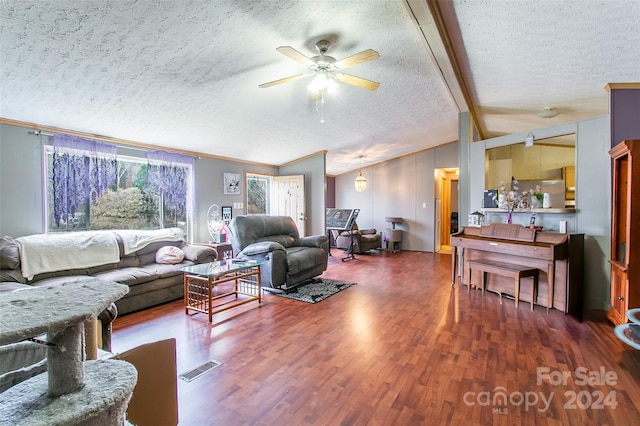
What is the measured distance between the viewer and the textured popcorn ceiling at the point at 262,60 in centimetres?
221

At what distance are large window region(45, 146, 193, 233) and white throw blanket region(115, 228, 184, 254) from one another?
52 centimetres

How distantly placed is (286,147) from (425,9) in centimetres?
392

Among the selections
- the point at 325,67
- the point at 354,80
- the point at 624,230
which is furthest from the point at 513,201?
the point at 325,67

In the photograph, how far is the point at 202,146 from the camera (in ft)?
16.8

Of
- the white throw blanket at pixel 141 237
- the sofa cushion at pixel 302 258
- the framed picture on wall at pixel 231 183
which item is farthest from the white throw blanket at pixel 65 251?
the framed picture on wall at pixel 231 183

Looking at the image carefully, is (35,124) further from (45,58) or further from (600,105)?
(600,105)

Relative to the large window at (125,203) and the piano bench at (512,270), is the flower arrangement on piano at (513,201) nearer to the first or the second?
the piano bench at (512,270)

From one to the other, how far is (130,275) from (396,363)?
2913 mm

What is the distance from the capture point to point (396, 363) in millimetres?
2291

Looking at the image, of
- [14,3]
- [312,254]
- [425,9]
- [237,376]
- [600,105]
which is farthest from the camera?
[312,254]

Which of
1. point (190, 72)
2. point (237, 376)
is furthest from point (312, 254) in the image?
point (190, 72)

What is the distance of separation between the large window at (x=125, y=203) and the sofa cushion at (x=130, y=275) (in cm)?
98

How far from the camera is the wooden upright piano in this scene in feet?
10.9

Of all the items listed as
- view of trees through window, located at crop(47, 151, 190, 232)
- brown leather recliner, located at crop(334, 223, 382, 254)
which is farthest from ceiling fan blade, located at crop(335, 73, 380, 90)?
brown leather recliner, located at crop(334, 223, 382, 254)
